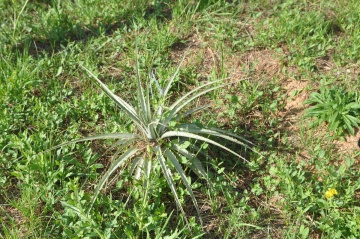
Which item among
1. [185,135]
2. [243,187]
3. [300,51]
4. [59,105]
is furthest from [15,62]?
[300,51]

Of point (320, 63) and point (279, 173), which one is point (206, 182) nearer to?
point (279, 173)

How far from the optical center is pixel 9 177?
9.39 ft

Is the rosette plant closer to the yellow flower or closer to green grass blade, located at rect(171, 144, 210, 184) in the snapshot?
green grass blade, located at rect(171, 144, 210, 184)

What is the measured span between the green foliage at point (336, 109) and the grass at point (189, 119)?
0.10 metres

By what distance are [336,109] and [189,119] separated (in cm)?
102

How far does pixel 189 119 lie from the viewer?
316cm

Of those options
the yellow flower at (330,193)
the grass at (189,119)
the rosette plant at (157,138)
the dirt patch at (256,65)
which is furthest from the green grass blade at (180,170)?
the dirt patch at (256,65)

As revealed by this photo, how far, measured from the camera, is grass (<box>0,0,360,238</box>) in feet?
8.66

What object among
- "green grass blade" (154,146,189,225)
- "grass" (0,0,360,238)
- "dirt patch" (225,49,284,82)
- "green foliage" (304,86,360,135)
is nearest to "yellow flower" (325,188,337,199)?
"grass" (0,0,360,238)

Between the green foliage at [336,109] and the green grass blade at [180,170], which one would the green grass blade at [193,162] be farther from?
the green foliage at [336,109]

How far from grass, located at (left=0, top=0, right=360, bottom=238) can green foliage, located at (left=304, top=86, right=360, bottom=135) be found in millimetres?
102

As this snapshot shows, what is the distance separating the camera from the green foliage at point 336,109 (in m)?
3.08

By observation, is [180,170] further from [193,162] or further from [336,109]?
[336,109]

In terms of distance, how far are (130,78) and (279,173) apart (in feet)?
4.58
